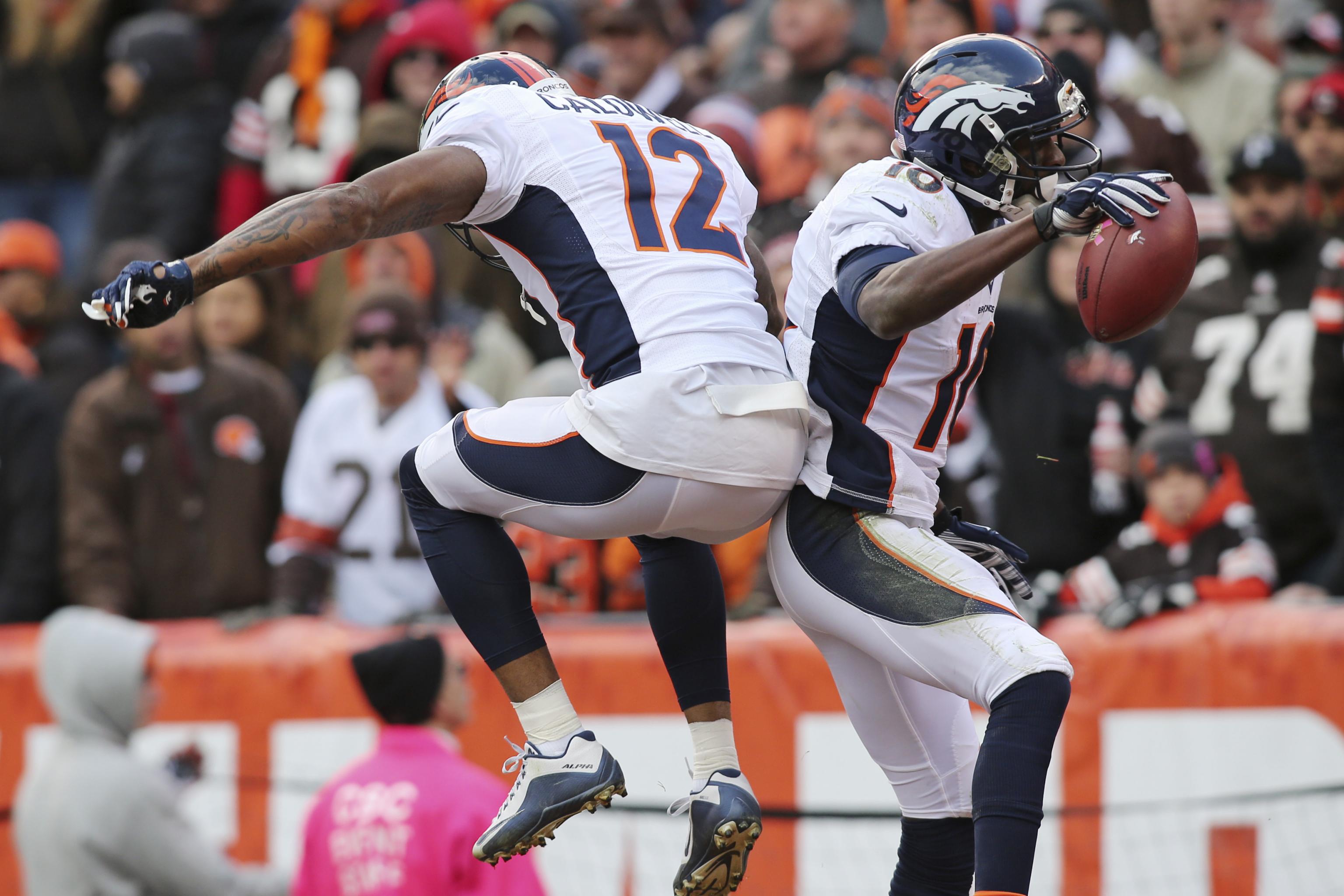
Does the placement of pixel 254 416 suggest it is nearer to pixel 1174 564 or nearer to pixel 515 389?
pixel 515 389

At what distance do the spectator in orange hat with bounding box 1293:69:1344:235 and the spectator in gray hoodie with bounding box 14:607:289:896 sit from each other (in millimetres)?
5278

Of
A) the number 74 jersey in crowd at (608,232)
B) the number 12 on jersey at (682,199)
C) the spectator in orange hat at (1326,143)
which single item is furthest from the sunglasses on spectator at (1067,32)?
the number 74 jersey in crowd at (608,232)

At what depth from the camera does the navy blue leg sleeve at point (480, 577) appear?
4.73 m

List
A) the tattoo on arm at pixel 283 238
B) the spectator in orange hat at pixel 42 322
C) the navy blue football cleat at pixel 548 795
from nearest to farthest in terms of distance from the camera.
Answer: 1. the tattoo on arm at pixel 283 238
2. the navy blue football cleat at pixel 548 795
3. the spectator in orange hat at pixel 42 322

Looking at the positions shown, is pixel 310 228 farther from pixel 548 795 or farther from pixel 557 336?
pixel 557 336

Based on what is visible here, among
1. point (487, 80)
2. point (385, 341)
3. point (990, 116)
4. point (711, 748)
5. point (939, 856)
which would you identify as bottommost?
point (939, 856)

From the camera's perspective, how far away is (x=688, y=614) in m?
4.93

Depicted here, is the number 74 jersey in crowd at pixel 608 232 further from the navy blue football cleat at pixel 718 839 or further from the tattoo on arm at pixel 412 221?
the navy blue football cleat at pixel 718 839

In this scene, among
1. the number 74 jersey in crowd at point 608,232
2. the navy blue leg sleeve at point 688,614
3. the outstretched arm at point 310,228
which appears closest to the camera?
the outstretched arm at point 310,228

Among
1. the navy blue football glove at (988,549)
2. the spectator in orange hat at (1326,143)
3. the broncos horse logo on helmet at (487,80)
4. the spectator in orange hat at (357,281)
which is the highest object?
the spectator in orange hat at (1326,143)

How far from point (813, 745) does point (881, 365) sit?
10.3ft

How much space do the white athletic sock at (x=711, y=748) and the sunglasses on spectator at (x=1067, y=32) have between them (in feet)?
15.9

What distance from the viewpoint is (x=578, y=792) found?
4.63 m

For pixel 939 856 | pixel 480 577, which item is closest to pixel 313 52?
pixel 480 577
